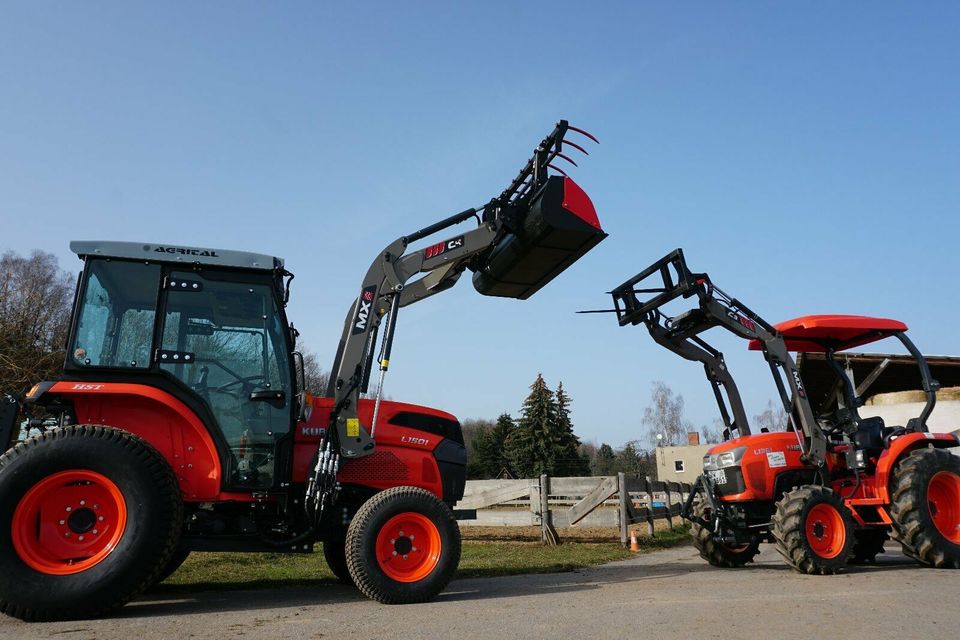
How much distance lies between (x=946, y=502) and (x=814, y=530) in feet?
6.85

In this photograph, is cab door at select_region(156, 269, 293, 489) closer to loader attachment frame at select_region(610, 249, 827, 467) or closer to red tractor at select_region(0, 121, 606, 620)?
red tractor at select_region(0, 121, 606, 620)

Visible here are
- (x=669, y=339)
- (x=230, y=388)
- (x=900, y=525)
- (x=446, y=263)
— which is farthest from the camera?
(x=669, y=339)

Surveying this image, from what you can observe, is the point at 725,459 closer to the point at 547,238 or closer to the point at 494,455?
the point at 547,238

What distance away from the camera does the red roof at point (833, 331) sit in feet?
29.9

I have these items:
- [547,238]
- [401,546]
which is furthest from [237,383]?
[547,238]

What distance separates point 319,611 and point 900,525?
6693mm

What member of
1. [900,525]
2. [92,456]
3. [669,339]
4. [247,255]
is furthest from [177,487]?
[900,525]

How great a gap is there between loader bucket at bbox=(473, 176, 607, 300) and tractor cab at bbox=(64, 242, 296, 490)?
98.0 inches

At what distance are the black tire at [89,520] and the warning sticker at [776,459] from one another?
6.76 metres

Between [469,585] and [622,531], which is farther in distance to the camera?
[622,531]

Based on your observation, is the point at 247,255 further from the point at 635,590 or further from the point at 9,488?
the point at 635,590

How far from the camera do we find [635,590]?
6.85m

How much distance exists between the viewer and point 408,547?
629cm

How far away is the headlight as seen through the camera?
28.3 ft
